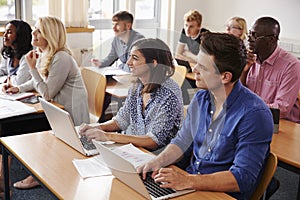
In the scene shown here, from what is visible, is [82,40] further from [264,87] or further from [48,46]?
[264,87]

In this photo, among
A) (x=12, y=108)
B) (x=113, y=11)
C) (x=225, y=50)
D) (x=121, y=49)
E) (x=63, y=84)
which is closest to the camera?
(x=225, y=50)

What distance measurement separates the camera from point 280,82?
273 cm

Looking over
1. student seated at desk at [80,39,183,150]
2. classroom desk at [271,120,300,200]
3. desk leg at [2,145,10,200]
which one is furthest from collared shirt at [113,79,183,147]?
desk leg at [2,145,10,200]

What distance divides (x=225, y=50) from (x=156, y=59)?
359 millimetres

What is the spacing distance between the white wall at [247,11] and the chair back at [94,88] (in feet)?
7.25

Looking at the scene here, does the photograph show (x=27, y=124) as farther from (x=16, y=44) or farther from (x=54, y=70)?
(x=16, y=44)

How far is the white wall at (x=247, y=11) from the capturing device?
436cm

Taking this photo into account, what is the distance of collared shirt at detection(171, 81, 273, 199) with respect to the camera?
153 cm

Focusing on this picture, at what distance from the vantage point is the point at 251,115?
156 centimetres

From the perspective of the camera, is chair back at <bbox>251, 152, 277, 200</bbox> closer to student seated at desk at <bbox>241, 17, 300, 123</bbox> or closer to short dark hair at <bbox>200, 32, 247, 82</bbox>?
short dark hair at <bbox>200, 32, 247, 82</bbox>

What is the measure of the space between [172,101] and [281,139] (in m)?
0.64

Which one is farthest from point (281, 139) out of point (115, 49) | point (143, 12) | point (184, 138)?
point (143, 12)

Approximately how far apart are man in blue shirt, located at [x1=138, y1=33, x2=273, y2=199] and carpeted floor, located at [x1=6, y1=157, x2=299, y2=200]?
1190mm

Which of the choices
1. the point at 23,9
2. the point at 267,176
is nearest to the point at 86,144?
the point at 267,176
